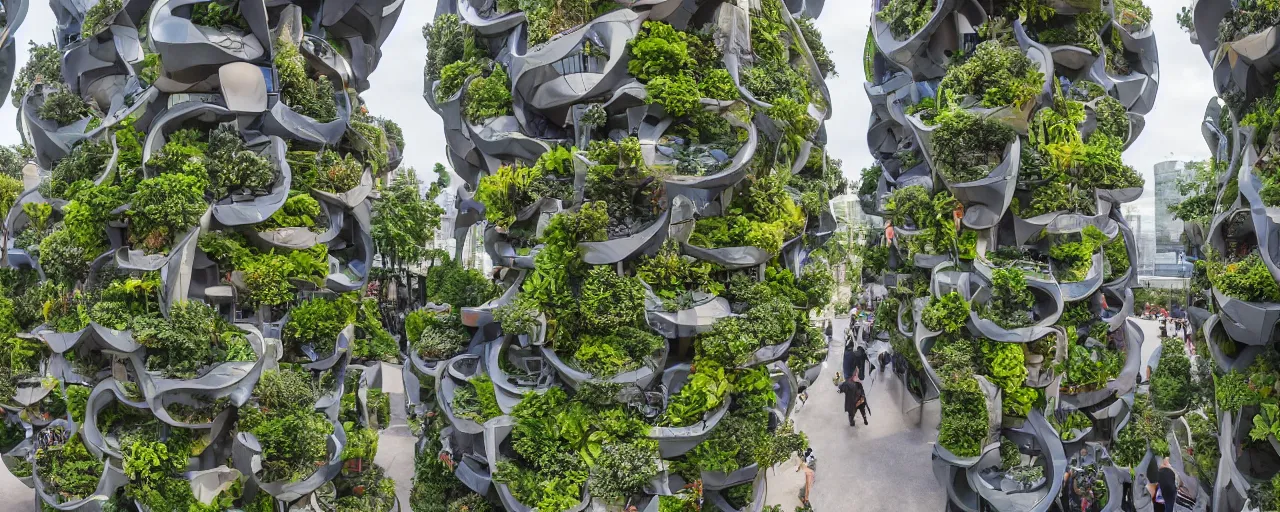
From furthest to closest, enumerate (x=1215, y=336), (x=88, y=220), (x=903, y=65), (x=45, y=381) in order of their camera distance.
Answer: (x=903, y=65) → (x=45, y=381) → (x=88, y=220) → (x=1215, y=336)

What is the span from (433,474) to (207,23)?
395 inches

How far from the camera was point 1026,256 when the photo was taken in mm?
21062

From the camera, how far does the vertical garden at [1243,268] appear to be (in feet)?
50.0

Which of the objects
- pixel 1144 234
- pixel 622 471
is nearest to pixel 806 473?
pixel 622 471

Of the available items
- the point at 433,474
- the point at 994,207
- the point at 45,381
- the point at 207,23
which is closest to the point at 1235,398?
the point at 994,207

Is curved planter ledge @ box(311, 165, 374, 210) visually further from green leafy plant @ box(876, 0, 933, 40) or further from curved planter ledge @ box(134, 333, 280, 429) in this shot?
green leafy plant @ box(876, 0, 933, 40)

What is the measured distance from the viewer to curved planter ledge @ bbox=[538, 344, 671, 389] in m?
16.2

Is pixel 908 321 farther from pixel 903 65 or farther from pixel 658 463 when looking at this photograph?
pixel 658 463

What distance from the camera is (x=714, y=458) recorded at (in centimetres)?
1625

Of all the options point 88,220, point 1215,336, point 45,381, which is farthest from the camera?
point 45,381

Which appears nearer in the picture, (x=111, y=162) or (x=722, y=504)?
(x=722, y=504)

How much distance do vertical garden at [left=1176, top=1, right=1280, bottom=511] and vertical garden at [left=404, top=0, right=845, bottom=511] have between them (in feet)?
22.6

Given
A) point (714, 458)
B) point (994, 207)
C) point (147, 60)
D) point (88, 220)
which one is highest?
point (147, 60)

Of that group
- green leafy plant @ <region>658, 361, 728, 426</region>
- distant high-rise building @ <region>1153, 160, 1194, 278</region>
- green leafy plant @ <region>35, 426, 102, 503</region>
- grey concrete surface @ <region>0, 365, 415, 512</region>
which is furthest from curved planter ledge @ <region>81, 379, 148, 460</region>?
distant high-rise building @ <region>1153, 160, 1194, 278</region>
